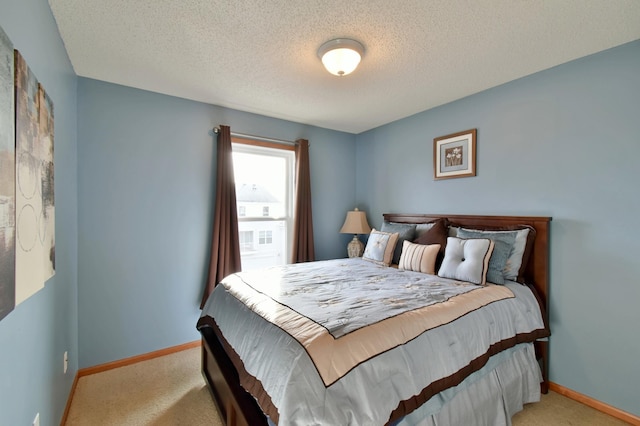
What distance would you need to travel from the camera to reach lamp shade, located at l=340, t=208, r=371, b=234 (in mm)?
3768

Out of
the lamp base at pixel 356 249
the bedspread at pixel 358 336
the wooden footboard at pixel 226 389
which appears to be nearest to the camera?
the bedspread at pixel 358 336

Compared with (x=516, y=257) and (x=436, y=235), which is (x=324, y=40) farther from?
(x=516, y=257)

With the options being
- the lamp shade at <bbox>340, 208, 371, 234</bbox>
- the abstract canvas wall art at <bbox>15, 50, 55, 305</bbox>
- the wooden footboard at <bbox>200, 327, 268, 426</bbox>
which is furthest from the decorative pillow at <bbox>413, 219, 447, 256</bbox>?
the abstract canvas wall art at <bbox>15, 50, 55, 305</bbox>

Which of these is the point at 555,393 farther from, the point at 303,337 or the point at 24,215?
the point at 24,215

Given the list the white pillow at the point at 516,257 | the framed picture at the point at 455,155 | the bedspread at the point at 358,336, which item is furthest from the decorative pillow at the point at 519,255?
the framed picture at the point at 455,155

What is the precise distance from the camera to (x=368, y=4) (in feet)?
5.14

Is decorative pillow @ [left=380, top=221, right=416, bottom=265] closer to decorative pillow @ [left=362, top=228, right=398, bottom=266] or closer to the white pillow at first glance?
decorative pillow @ [left=362, top=228, right=398, bottom=266]

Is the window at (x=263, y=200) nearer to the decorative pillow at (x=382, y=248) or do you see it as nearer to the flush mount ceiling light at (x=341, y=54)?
the decorative pillow at (x=382, y=248)

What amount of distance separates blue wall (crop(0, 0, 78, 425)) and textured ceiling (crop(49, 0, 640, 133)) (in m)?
0.34

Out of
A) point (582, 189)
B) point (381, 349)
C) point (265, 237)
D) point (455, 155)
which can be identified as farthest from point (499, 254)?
point (265, 237)

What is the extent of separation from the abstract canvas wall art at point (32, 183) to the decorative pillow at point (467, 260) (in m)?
2.57

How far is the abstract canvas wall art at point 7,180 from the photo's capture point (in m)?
0.93

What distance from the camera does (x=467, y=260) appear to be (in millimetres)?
2254

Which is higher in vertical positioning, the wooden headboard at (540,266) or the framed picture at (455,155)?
the framed picture at (455,155)
